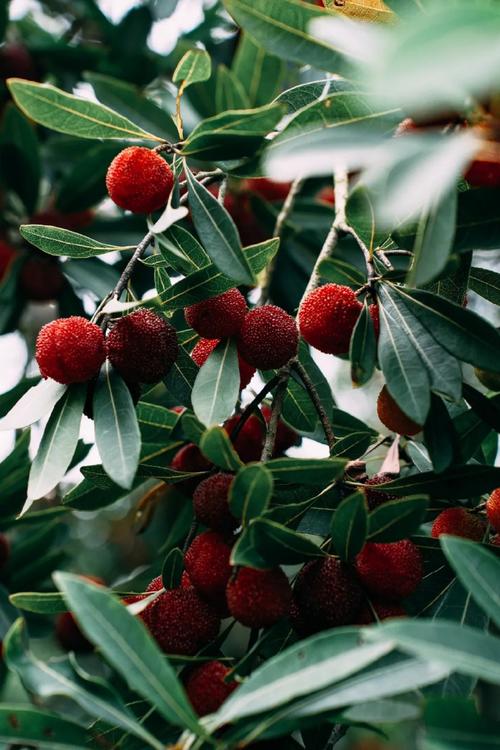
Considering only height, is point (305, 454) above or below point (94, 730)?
above

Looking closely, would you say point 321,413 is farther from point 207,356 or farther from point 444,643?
point 444,643

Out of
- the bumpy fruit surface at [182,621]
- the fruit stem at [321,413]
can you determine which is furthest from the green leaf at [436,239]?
the bumpy fruit surface at [182,621]

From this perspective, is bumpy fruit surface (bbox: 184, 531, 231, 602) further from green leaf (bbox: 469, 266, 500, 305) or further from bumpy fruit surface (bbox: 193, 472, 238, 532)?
green leaf (bbox: 469, 266, 500, 305)

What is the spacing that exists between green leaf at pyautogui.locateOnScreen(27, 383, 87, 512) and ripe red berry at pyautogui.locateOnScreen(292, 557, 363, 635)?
277 millimetres

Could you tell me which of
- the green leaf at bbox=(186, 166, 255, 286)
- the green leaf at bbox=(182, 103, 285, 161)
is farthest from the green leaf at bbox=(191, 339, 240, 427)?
the green leaf at bbox=(182, 103, 285, 161)

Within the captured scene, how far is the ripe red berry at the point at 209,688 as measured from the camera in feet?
2.66

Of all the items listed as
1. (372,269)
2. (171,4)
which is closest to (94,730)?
(372,269)

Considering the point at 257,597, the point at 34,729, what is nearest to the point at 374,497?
the point at 257,597

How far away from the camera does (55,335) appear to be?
3.12ft

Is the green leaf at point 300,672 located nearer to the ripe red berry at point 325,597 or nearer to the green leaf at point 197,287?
the ripe red berry at point 325,597

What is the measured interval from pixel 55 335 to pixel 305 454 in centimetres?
67

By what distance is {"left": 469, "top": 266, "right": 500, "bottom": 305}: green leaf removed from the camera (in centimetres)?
109

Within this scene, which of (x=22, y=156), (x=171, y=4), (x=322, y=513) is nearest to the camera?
(x=322, y=513)

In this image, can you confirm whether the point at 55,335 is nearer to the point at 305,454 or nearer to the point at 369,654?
the point at 369,654
